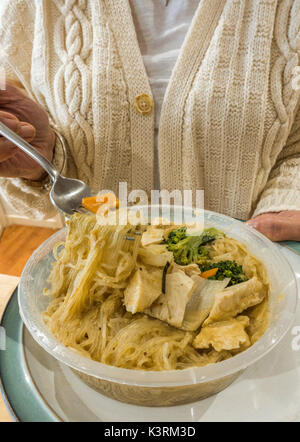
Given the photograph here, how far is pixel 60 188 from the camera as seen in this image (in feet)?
3.57

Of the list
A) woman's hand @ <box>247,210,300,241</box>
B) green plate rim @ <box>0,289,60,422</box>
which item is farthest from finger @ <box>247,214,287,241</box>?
green plate rim @ <box>0,289,60,422</box>

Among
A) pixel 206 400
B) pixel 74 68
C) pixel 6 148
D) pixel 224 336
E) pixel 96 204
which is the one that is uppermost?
pixel 74 68

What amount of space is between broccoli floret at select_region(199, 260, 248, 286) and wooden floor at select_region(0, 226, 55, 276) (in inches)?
95.2

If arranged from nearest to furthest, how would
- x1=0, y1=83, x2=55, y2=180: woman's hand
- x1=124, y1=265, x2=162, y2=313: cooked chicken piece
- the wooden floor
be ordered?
1. x1=124, y1=265, x2=162, y2=313: cooked chicken piece
2. x1=0, y1=83, x2=55, y2=180: woman's hand
3. the wooden floor

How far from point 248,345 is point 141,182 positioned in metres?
0.96

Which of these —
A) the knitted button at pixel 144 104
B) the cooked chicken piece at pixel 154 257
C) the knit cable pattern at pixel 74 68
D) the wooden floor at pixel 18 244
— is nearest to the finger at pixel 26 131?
the knit cable pattern at pixel 74 68

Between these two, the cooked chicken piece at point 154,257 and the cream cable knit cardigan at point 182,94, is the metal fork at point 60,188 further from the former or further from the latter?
the cream cable knit cardigan at point 182,94

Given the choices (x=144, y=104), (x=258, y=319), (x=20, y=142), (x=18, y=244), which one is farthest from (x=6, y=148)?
(x=18, y=244)

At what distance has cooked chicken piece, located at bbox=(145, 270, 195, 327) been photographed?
79cm

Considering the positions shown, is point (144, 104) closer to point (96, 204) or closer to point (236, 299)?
point (96, 204)

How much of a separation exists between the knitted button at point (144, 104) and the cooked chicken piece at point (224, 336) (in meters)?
0.93

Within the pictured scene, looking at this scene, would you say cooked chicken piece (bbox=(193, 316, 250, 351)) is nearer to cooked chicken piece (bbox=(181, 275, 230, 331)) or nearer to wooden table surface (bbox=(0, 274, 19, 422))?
cooked chicken piece (bbox=(181, 275, 230, 331))

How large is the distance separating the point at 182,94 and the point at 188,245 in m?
0.69

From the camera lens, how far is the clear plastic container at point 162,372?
2.17 feet
